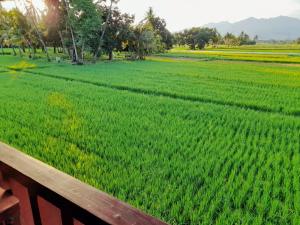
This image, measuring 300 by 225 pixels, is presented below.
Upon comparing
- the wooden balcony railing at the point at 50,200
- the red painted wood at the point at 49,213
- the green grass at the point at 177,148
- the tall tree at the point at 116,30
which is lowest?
the green grass at the point at 177,148

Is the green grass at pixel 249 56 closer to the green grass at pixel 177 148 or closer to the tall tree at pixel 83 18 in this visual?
the tall tree at pixel 83 18

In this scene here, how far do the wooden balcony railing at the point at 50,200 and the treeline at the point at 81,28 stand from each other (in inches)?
1011

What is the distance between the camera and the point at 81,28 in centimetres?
2450

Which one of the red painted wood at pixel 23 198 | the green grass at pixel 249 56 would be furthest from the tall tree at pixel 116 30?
the red painted wood at pixel 23 198

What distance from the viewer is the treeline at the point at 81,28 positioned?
2462 cm

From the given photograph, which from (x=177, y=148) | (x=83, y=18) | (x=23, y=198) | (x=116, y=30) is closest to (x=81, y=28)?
(x=83, y=18)

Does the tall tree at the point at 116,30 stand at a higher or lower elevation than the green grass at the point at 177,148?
higher

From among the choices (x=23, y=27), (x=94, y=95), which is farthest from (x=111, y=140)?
(x=23, y=27)

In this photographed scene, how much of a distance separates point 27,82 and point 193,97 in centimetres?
904

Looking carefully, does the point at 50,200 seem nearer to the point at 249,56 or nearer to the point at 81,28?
the point at 81,28

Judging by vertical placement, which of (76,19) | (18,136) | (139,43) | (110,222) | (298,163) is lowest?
(298,163)

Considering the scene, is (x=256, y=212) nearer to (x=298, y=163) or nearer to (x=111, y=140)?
(x=298, y=163)

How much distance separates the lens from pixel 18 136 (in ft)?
17.8

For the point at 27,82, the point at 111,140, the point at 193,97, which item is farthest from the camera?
the point at 27,82
